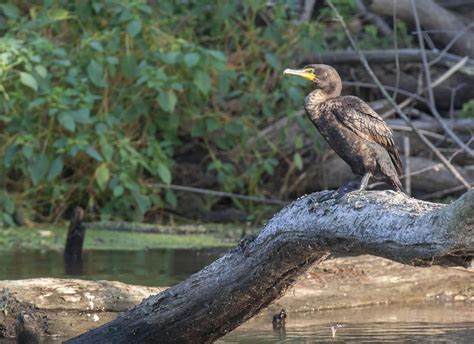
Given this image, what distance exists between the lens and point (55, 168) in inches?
312

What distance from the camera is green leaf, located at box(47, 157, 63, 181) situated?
7895 millimetres

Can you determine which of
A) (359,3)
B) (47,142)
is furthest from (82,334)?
(359,3)

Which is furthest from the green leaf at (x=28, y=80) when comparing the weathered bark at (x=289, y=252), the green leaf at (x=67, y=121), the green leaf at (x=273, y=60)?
the weathered bark at (x=289, y=252)

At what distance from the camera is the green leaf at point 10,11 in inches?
325

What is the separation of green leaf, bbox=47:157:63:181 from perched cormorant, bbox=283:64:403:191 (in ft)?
10.5

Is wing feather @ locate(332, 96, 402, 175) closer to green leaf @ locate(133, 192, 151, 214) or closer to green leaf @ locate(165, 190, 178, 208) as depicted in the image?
green leaf @ locate(133, 192, 151, 214)

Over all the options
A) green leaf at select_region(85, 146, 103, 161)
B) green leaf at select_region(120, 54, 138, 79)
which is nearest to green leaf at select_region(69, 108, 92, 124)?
green leaf at select_region(85, 146, 103, 161)

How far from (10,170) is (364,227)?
4.87 meters

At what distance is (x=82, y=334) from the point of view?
4.94m

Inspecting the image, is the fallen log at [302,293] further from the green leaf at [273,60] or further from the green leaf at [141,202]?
the green leaf at [273,60]

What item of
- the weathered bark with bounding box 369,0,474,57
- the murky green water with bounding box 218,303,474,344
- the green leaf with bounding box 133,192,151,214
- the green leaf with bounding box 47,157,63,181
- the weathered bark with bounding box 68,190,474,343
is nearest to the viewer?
the weathered bark with bounding box 68,190,474,343

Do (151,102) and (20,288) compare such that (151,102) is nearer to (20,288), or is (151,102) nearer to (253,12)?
(253,12)

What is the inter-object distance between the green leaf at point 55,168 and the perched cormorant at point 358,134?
10.5 feet

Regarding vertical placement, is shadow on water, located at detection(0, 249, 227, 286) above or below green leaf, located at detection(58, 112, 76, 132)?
below
